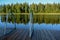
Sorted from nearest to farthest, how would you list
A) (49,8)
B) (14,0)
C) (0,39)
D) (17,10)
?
(0,39) → (14,0) → (17,10) → (49,8)

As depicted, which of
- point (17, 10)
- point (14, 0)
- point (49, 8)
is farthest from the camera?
point (49, 8)

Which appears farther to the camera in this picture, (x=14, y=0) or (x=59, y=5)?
(x=59, y=5)

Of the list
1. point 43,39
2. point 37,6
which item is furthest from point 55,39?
point 37,6

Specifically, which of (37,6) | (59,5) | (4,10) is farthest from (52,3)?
(4,10)

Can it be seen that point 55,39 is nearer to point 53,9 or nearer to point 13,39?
point 13,39

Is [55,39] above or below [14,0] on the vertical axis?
below

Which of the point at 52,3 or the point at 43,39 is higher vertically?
the point at 52,3

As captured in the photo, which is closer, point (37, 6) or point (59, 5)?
point (59, 5)

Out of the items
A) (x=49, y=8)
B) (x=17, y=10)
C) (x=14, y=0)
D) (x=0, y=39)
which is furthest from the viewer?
(x=49, y=8)

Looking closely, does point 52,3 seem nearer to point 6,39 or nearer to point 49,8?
point 49,8
